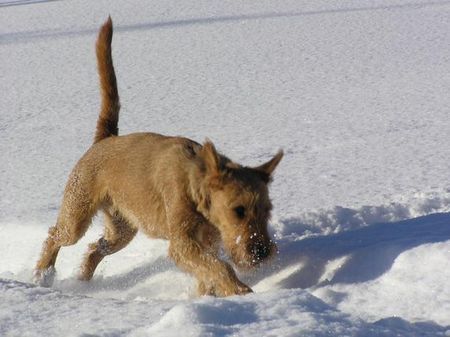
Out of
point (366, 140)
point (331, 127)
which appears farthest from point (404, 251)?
point (331, 127)

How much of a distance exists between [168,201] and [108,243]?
3.47ft

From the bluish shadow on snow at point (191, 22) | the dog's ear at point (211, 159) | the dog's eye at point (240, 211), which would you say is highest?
the bluish shadow on snow at point (191, 22)

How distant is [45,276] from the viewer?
5066 millimetres

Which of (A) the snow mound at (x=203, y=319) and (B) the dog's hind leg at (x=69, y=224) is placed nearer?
(A) the snow mound at (x=203, y=319)

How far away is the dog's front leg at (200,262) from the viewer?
154 inches

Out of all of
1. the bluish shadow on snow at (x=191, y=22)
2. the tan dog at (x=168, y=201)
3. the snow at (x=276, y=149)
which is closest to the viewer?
the snow at (x=276, y=149)

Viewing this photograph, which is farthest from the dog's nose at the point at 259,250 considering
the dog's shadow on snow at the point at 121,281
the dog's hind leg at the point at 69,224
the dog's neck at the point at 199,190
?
the dog's hind leg at the point at 69,224

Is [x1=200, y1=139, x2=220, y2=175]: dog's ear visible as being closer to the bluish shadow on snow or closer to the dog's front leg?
the dog's front leg

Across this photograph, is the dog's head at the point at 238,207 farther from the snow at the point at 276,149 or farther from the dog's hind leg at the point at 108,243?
the dog's hind leg at the point at 108,243

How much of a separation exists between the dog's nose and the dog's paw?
68.0 inches

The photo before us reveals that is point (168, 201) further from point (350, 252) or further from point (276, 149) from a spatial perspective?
point (276, 149)

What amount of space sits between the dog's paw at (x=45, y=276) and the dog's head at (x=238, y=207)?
4.64 feet

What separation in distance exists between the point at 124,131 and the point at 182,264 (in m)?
4.67

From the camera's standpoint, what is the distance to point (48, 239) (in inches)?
203
